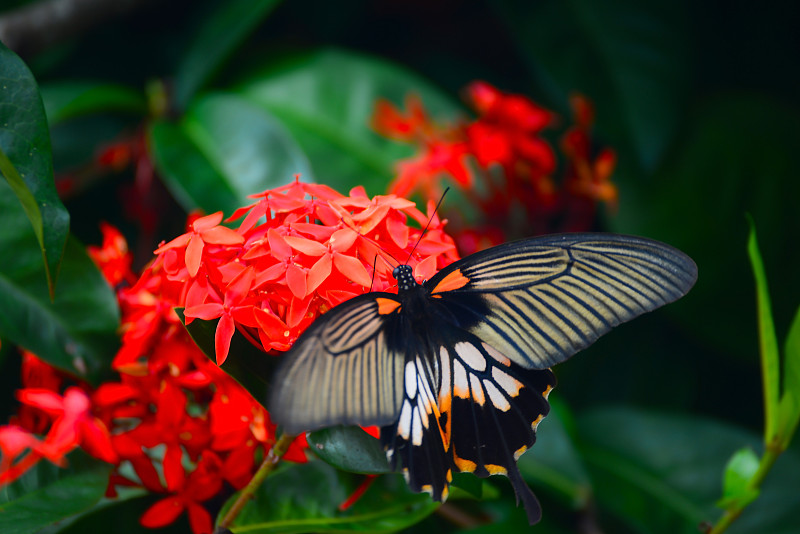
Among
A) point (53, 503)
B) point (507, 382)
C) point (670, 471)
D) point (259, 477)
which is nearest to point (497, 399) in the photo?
point (507, 382)

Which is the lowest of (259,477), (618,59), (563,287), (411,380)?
(259,477)

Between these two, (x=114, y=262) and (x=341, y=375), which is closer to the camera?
(x=341, y=375)

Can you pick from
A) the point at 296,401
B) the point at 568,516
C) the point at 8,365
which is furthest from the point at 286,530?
the point at 568,516

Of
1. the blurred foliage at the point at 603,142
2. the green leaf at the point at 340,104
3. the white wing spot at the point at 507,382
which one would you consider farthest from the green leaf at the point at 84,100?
the white wing spot at the point at 507,382

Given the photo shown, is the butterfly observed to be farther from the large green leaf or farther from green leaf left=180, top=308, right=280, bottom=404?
the large green leaf

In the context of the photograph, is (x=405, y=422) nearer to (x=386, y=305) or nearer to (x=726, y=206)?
(x=386, y=305)

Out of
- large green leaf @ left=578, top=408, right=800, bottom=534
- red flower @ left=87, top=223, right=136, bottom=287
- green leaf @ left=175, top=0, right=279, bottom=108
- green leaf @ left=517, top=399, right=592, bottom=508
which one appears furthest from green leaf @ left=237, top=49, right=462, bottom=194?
large green leaf @ left=578, top=408, right=800, bottom=534
